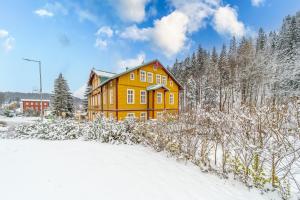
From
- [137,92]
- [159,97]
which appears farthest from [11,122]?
[159,97]

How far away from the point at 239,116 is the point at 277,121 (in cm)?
86

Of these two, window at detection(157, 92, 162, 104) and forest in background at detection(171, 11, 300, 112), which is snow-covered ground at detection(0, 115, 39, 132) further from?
forest in background at detection(171, 11, 300, 112)

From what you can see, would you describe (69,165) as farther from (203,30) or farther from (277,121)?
(203,30)

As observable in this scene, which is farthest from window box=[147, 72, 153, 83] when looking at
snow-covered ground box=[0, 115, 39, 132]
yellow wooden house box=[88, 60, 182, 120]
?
snow-covered ground box=[0, 115, 39, 132]

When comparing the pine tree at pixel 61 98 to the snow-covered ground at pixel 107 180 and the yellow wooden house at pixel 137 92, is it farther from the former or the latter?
the snow-covered ground at pixel 107 180

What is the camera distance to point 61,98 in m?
31.1

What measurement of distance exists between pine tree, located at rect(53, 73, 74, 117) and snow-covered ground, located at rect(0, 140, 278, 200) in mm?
27594

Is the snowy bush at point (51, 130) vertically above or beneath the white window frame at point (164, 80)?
beneath

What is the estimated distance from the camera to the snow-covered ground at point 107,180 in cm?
325

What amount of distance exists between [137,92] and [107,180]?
51.8ft

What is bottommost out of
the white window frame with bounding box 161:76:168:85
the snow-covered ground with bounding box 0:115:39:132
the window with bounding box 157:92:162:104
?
the snow-covered ground with bounding box 0:115:39:132

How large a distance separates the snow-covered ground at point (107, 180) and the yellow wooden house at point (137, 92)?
1175 centimetres

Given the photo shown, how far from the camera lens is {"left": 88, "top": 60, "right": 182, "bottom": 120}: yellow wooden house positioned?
58.4 feet

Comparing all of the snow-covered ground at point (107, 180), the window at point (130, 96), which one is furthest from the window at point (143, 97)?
the snow-covered ground at point (107, 180)
